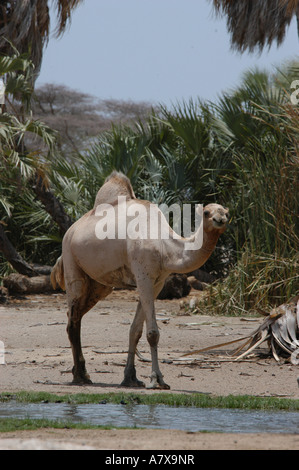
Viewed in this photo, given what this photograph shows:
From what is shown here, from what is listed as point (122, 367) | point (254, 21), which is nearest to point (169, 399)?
point (122, 367)

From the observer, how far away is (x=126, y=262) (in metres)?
7.52

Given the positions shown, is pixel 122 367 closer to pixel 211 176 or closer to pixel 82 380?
pixel 82 380

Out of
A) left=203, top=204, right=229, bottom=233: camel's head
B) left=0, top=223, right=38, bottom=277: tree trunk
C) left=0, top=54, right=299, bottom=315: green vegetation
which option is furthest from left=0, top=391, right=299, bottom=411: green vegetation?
left=0, top=223, right=38, bottom=277: tree trunk

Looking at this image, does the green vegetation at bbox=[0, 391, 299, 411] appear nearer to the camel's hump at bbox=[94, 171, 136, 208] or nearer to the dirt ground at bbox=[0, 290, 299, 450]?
the dirt ground at bbox=[0, 290, 299, 450]

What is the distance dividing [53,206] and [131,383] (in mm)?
9007

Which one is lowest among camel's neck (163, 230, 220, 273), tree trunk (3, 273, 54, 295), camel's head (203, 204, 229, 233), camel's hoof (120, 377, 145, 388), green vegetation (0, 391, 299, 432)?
camel's hoof (120, 377, 145, 388)

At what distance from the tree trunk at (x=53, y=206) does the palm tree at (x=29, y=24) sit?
2.74 meters

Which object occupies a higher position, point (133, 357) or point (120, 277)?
point (120, 277)

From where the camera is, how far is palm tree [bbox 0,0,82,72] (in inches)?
646

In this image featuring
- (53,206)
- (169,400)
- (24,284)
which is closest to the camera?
(169,400)

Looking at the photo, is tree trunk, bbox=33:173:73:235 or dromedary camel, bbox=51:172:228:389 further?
tree trunk, bbox=33:173:73:235

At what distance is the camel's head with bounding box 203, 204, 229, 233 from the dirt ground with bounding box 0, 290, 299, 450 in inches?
57.8
